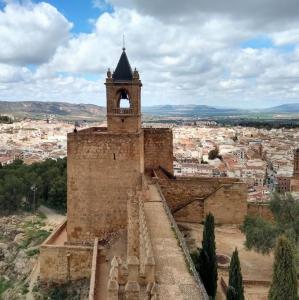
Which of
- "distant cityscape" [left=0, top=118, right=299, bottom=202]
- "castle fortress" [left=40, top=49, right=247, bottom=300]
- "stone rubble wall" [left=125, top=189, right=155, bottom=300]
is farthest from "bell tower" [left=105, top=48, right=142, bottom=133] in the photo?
"distant cityscape" [left=0, top=118, right=299, bottom=202]

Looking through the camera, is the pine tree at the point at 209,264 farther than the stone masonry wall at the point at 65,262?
No

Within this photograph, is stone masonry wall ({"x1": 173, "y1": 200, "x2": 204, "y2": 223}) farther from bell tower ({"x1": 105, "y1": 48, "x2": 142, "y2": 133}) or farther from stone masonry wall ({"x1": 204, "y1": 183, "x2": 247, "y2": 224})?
bell tower ({"x1": 105, "y1": 48, "x2": 142, "y2": 133})

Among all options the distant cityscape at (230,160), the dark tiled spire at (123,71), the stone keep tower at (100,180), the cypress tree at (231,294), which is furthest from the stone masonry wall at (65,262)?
the distant cityscape at (230,160)

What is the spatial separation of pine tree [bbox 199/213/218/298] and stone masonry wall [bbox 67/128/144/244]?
3345 millimetres

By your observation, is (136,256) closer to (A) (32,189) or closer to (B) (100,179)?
(B) (100,179)

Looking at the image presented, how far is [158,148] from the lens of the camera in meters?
22.1

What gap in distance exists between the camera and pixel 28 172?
4216 centimetres

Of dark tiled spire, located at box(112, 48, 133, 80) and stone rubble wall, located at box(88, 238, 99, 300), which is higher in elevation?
dark tiled spire, located at box(112, 48, 133, 80)

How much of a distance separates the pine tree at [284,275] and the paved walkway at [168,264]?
2.40 meters

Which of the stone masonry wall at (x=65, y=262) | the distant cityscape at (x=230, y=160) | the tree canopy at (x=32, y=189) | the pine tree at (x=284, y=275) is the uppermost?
the pine tree at (x=284, y=275)

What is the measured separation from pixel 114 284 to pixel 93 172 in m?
8.52

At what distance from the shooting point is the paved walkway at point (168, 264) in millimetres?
8930

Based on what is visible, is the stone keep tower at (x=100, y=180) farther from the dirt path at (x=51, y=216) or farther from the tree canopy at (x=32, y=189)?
the tree canopy at (x=32, y=189)

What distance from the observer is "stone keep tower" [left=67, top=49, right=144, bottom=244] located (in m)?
16.5
